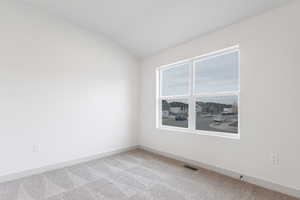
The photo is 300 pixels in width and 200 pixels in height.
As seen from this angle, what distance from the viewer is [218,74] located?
9.21ft

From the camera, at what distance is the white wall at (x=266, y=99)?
1.97 meters

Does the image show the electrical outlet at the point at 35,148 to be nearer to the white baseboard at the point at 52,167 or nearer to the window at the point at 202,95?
the white baseboard at the point at 52,167

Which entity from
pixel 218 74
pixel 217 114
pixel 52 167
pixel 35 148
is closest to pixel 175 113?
pixel 217 114

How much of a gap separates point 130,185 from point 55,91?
213 cm

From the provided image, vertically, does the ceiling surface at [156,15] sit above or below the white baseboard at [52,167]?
above

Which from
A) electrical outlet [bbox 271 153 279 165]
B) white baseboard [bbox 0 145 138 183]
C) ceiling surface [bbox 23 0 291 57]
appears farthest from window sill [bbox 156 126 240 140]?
ceiling surface [bbox 23 0 291 57]

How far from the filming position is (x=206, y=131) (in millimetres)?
2914

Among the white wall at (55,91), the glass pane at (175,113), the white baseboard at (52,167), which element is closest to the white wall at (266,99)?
the glass pane at (175,113)

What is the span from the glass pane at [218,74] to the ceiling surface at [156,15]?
544 millimetres

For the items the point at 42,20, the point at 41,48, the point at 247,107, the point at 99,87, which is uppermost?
the point at 42,20

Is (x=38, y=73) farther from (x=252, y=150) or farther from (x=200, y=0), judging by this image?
(x=252, y=150)

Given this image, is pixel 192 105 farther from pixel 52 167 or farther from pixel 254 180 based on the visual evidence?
pixel 52 167

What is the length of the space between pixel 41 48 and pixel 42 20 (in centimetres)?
51

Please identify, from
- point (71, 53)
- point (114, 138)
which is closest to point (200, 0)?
point (71, 53)
